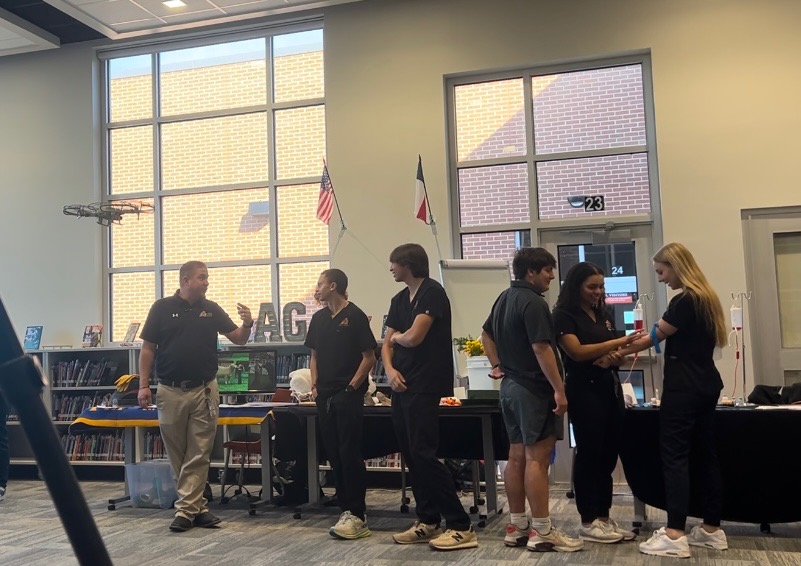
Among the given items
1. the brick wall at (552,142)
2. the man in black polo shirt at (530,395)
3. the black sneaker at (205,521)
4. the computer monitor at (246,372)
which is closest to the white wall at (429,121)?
the brick wall at (552,142)

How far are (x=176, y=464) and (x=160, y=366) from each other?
647mm

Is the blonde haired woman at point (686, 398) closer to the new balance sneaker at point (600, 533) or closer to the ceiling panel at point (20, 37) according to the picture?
the new balance sneaker at point (600, 533)

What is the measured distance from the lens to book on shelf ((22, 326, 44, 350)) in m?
7.77

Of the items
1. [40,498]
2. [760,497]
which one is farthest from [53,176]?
[760,497]

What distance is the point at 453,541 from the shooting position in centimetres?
417

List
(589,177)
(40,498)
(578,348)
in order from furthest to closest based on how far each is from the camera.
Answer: (589,177) < (40,498) < (578,348)

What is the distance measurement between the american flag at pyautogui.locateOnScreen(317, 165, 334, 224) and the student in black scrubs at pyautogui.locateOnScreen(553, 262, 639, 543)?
3.28 metres

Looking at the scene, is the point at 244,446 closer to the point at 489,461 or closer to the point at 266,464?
the point at 266,464

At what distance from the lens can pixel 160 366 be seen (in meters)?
5.03

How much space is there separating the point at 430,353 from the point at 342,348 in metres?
0.66

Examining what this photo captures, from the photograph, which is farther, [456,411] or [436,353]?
[456,411]

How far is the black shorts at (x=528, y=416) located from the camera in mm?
4008

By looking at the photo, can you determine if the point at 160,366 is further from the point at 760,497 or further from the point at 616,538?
the point at 760,497

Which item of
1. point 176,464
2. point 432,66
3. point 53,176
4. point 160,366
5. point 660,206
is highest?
point 432,66
